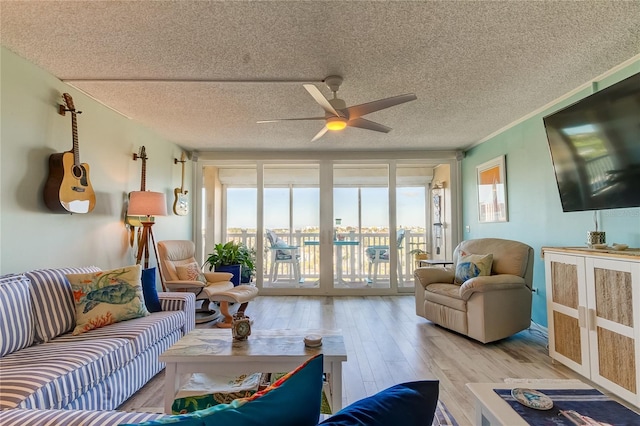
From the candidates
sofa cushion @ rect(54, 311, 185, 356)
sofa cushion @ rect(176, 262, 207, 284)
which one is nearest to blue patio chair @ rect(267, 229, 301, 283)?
sofa cushion @ rect(176, 262, 207, 284)

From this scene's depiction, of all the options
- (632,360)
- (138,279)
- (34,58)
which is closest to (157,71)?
(34,58)

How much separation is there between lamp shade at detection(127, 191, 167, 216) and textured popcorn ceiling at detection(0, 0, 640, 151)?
90cm

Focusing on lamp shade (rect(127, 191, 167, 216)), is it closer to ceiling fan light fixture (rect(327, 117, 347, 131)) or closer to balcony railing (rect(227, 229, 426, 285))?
ceiling fan light fixture (rect(327, 117, 347, 131))

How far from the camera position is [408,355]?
280 centimetres

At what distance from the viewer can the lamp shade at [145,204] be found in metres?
3.43

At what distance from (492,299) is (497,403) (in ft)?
7.00

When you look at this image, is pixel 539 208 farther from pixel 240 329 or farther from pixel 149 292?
pixel 149 292

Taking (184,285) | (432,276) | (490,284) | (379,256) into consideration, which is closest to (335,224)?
(379,256)

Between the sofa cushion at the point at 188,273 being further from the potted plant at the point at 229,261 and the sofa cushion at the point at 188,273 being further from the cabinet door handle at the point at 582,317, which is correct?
the cabinet door handle at the point at 582,317

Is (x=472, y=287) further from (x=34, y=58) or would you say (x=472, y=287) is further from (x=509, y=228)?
(x=34, y=58)

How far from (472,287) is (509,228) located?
57.8 inches

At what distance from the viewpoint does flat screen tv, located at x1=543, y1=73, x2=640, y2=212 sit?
82.3 inches

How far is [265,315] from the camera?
4.09m

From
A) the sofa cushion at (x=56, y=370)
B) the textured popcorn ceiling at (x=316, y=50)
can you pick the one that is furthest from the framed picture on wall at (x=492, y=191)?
the sofa cushion at (x=56, y=370)
